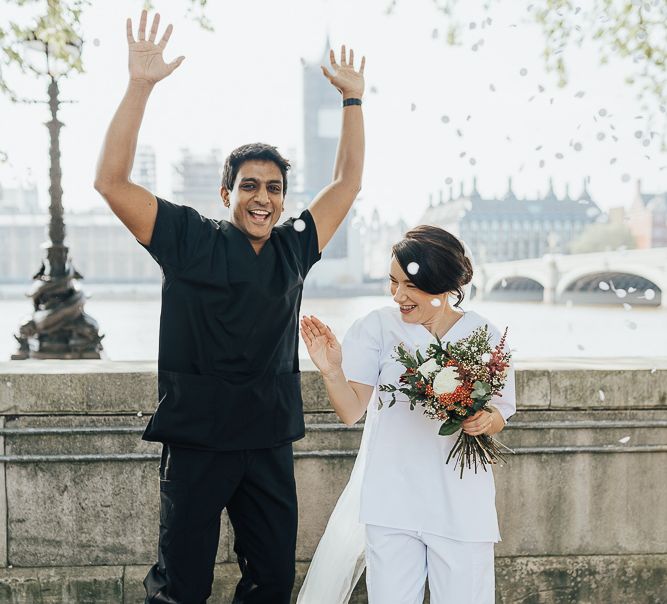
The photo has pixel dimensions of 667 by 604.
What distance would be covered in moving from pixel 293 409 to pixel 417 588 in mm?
642

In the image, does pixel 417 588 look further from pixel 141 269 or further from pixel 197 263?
pixel 141 269

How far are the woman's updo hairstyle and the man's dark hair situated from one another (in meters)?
0.46

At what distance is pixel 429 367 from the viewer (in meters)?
2.04

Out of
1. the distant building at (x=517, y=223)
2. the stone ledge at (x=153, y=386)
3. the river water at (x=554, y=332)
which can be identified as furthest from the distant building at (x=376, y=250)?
the stone ledge at (x=153, y=386)

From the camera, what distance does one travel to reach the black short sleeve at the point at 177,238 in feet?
7.06

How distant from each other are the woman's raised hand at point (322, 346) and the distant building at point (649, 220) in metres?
84.6

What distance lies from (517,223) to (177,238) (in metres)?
96.7

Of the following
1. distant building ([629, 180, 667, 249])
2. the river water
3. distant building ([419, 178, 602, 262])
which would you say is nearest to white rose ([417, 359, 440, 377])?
the river water

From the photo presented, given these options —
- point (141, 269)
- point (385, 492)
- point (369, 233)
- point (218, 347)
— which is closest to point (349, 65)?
point (218, 347)

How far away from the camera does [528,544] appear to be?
3.26 meters

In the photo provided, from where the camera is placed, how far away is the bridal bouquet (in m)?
1.99

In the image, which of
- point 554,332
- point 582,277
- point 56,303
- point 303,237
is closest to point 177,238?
point 303,237

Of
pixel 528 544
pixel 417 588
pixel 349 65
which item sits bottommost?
pixel 528 544

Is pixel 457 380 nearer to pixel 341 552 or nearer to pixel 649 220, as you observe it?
pixel 341 552
